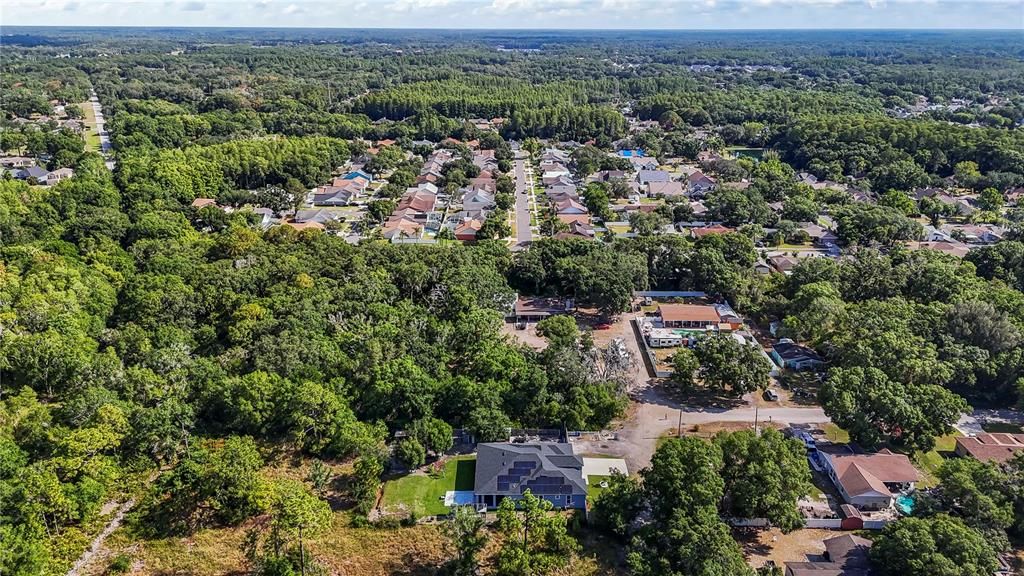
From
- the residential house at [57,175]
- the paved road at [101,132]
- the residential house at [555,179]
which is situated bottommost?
the residential house at [555,179]

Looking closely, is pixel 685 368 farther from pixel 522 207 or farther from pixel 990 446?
pixel 522 207

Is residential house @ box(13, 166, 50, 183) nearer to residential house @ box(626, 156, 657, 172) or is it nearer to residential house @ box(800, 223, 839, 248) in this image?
residential house @ box(626, 156, 657, 172)

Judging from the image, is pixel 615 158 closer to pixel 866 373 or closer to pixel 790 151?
pixel 790 151

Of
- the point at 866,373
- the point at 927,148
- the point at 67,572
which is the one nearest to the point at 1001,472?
the point at 866,373

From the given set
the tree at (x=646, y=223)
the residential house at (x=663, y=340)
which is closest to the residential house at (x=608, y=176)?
the tree at (x=646, y=223)

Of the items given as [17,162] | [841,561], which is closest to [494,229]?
[841,561]

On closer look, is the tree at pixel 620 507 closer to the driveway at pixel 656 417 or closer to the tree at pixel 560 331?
the driveway at pixel 656 417
